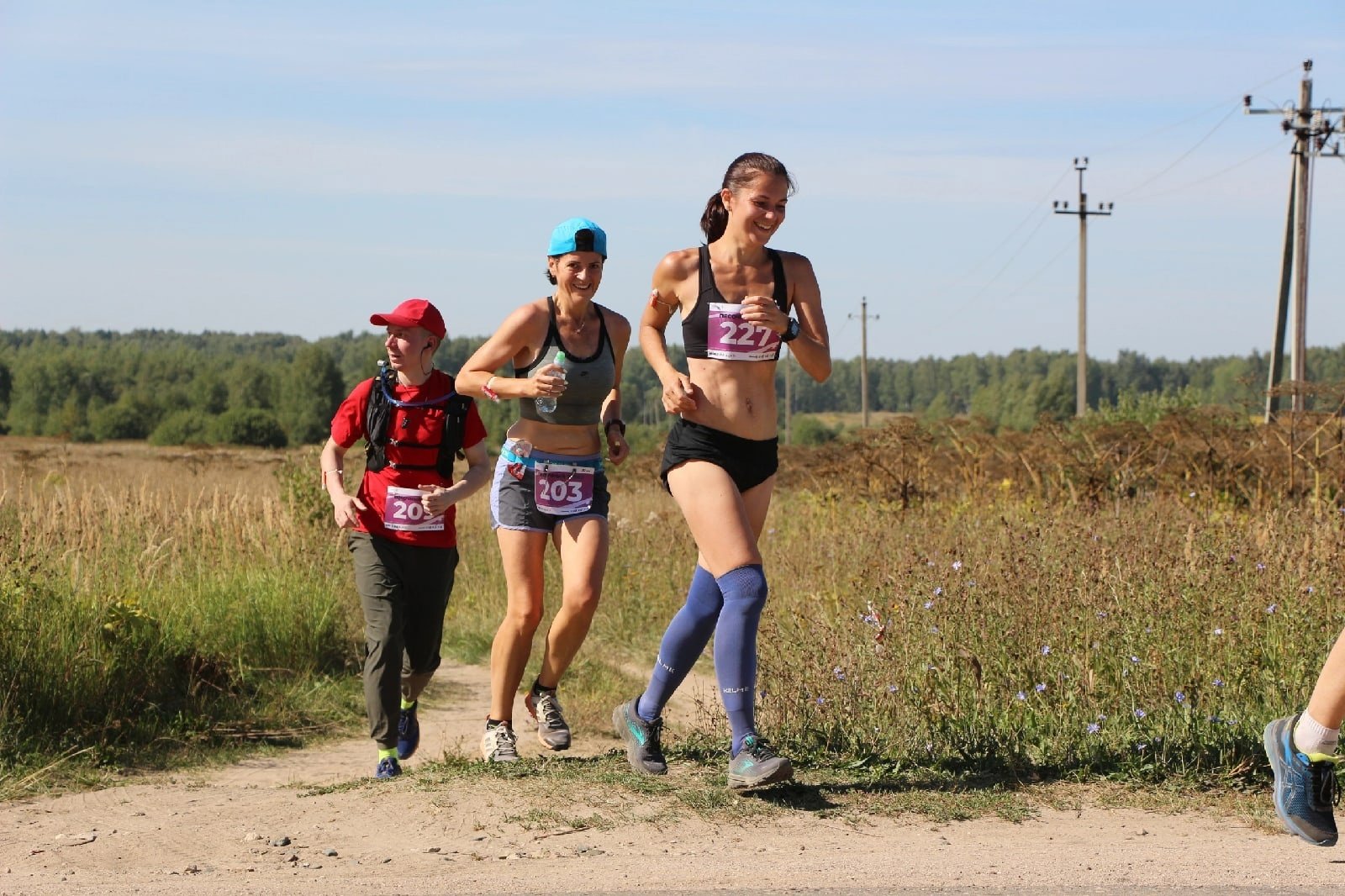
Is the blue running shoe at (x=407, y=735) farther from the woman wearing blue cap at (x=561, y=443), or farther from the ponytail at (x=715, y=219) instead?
the ponytail at (x=715, y=219)

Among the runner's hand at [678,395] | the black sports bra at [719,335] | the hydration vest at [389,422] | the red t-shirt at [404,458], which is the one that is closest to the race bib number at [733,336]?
the black sports bra at [719,335]

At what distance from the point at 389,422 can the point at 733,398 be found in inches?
60.2

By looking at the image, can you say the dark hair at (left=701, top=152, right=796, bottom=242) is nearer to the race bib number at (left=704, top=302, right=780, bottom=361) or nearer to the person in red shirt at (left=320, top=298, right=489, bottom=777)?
the race bib number at (left=704, top=302, right=780, bottom=361)

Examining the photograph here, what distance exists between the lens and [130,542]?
974 cm

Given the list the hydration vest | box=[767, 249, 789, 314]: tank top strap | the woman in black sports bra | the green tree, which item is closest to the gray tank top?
the hydration vest

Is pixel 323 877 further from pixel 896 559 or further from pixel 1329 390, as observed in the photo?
pixel 1329 390

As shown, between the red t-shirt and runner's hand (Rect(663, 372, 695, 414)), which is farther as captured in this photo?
the red t-shirt

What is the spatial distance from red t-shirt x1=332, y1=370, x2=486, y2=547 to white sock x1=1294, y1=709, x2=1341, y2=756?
10.9 feet

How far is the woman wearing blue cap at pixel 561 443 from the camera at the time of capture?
612cm

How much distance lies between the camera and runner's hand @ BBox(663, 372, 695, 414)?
17.4 feet

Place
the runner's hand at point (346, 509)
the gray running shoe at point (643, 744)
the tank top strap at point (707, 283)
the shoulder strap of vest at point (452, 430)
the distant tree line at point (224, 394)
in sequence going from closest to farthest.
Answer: the tank top strap at point (707, 283), the gray running shoe at point (643, 744), the runner's hand at point (346, 509), the shoulder strap of vest at point (452, 430), the distant tree line at point (224, 394)

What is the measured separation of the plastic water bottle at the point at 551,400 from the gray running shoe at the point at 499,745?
1423 mm

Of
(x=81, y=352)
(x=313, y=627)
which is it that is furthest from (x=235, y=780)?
(x=81, y=352)

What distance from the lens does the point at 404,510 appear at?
5.88 m
